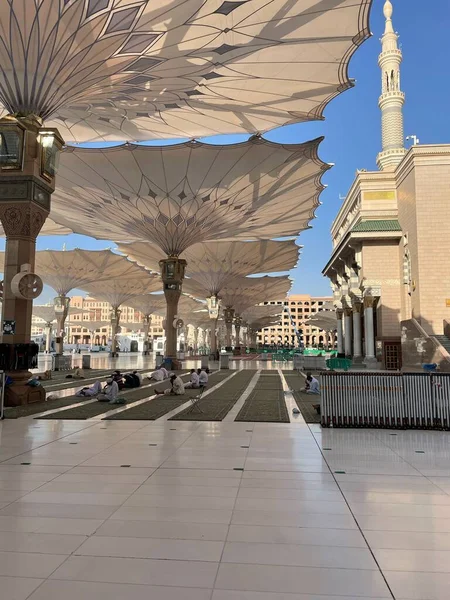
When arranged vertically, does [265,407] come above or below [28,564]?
below

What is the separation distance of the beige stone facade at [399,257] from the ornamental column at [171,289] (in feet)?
38.5

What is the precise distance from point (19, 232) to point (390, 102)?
137 ft

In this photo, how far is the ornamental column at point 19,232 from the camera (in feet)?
37.9

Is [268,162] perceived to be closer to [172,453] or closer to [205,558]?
[172,453]

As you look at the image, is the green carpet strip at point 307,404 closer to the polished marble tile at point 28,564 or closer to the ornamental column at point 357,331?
the polished marble tile at point 28,564

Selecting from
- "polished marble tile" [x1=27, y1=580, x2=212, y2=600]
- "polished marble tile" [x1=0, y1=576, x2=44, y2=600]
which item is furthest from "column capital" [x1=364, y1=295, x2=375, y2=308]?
"polished marble tile" [x1=0, y1=576, x2=44, y2=600]

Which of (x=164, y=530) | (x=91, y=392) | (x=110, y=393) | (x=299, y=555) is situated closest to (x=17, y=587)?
(x=164, y=530)

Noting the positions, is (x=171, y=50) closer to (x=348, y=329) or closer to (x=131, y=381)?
(x=131, y=381)

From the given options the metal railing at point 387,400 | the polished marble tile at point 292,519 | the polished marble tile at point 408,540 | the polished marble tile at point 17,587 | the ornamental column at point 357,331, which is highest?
the ornamental column at point 357,331

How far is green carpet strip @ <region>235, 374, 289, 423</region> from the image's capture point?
9.74 m

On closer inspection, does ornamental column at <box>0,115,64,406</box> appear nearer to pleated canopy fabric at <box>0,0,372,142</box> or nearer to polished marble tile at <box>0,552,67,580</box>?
pleated canopy fabric at <box>0,0,372,142</box>

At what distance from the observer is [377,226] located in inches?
1212

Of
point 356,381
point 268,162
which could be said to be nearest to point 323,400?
point 356,381

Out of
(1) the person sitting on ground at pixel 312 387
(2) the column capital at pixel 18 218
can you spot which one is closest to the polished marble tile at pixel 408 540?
(2) the column capital at pixel 18 218
